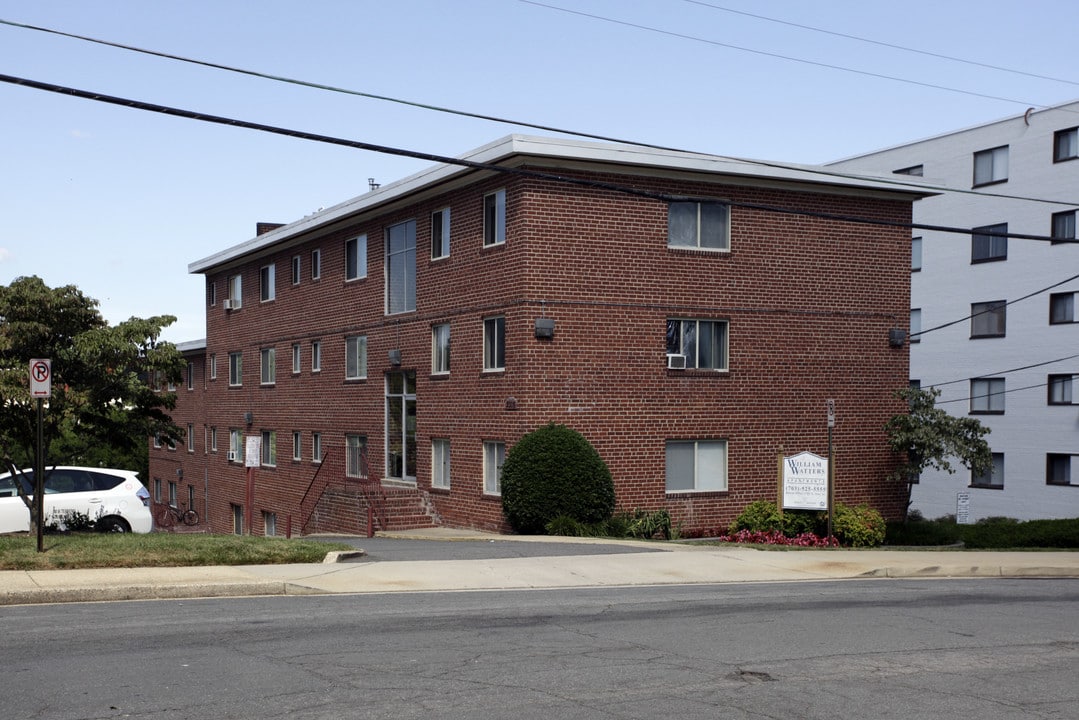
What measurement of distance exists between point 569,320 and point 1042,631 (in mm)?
14921

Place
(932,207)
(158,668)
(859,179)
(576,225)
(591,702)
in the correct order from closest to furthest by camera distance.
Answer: (591,702) < (158,668) < (576,225) < (859,179) < (932,207)

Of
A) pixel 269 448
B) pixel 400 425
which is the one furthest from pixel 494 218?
pixel 269 448

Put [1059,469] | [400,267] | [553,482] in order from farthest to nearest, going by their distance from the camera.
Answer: [1059,469] < [400,267] < [553,482]

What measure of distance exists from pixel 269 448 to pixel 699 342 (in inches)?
734

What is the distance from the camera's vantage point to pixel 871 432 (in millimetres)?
29453

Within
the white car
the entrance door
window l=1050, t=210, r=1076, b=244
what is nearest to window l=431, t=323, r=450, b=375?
the entrance door

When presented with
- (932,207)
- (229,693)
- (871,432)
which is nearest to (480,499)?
(871,432)

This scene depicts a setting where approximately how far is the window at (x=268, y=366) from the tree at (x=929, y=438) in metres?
20.4

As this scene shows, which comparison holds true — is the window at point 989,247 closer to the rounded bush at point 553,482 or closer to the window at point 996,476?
the window at point 996,476

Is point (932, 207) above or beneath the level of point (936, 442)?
above

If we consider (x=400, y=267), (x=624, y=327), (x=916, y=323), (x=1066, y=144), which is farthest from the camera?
(x=916, y=323)

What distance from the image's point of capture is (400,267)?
30938mm

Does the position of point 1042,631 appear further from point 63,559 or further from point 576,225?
point 576,225

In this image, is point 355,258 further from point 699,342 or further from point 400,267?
point 699,342
